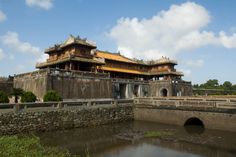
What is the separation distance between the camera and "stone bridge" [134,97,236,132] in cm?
2098

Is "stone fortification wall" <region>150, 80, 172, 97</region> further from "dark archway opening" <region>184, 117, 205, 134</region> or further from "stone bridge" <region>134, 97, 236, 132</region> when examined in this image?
"dark archway opening" <region>184, 117, 205, 134</region>

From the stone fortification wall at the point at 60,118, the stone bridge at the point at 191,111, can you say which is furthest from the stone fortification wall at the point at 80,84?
the stone bridge at the point at 191,111

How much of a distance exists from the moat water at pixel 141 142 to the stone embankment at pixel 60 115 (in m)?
1.20

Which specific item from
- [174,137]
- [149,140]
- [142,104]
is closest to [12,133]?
[149,140]

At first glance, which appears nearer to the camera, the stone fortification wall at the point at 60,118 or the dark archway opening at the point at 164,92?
the stone fortification wall at the point at 60,118

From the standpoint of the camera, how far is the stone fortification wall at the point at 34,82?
3027 centimetres

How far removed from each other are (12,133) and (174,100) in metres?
16.5

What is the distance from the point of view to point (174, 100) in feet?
83.6

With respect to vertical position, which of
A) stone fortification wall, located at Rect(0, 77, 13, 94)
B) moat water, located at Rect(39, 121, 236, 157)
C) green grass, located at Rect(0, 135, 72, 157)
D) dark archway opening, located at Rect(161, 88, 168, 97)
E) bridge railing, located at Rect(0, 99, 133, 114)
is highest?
stone fortification wall, located at Rect(0, 77, 13, 94)

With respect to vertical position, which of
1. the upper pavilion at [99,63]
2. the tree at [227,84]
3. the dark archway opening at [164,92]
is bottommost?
the dark archway opening at [164,92]

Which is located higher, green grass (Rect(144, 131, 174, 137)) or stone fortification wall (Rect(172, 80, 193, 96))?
stone fortification wall (Rect(172, 80, 193, 96))

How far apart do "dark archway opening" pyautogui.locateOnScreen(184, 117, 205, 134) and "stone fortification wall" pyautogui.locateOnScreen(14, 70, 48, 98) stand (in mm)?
17898

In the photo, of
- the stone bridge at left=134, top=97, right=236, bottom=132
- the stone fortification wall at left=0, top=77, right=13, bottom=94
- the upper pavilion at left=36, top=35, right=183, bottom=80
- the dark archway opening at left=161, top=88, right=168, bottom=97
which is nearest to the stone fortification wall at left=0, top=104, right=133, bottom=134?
the stone bridge at left=134, top=97, right=236, bottom=132

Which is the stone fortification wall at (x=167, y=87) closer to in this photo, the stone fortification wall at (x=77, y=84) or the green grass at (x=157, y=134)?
the stone fortification wall at (x=77, y=84)
